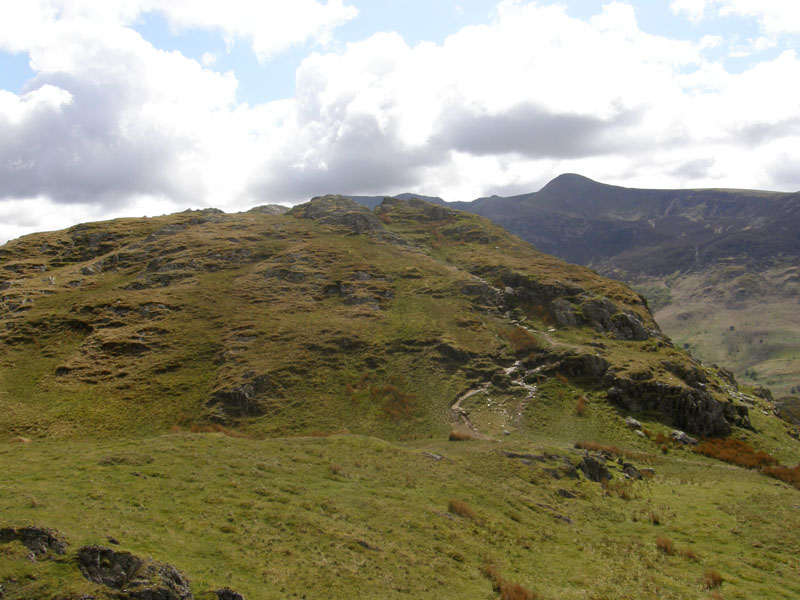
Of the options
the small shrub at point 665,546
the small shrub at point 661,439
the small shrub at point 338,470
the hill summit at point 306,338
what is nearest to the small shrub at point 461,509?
the small shrub at point 338,470

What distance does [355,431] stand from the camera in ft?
166

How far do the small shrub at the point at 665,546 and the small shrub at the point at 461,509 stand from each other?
1050cm

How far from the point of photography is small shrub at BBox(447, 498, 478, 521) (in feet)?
86.2

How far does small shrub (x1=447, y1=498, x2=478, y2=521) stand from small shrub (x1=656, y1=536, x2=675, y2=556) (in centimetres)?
1050

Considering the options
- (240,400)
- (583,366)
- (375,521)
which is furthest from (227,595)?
(583,366)

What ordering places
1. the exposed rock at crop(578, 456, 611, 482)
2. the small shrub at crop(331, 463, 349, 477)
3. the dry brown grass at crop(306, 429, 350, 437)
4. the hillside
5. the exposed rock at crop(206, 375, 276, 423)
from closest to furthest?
1. the hillside
2. the small shrub at crop(331, 463, 349, 477)
3. the exposed rock at crop(578, 456, 611, 482)
4. the dry brown grass at crop(306, 429, 350, 437)
5. the exposed rock at crop(206, 375, 276, 423)

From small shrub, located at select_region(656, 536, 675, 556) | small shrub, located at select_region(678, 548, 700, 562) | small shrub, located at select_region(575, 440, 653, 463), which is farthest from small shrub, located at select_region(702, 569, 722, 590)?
small shrub, located at select_region(575, 440, 653, 463)

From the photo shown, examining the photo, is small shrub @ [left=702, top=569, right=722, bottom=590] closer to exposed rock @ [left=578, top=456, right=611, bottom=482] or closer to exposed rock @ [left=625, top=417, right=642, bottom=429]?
exposed rock @ [left=578, top=456, right=611, bottom=482]

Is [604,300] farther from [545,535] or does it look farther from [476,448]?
[545,535]

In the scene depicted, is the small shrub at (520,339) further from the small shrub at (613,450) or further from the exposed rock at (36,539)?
the exposed rock at (36,539)

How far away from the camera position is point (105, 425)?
47844 millimetres

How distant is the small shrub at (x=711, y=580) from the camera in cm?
2133

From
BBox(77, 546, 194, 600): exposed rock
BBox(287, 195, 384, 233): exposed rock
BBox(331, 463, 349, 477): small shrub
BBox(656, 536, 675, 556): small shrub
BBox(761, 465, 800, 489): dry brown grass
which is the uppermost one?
BBox(287, 195, 384, 233): exposed rock

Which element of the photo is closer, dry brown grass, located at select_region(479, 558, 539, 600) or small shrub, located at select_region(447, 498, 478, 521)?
dry brown grass, located at select_region(479, 558, 539, 600)
